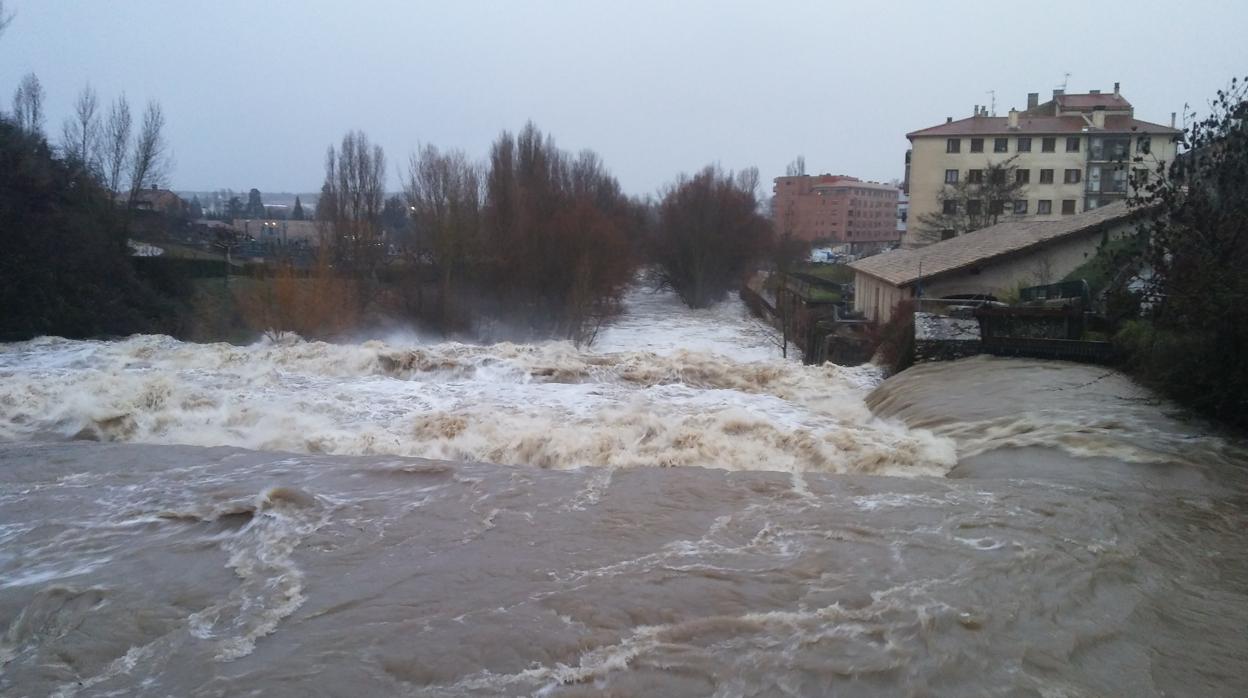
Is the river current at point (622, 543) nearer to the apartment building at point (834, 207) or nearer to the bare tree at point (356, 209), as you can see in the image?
the bare tree at point (356, 209)

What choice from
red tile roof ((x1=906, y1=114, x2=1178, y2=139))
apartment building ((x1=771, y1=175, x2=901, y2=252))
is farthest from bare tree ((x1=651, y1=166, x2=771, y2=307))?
apartment building ((x1=771, y1=175, x2=901, y2=252))

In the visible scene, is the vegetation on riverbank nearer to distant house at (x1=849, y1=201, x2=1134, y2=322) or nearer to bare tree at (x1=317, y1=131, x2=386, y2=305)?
distant house at (x1=849, y1=201, x2=1134, y2=322)

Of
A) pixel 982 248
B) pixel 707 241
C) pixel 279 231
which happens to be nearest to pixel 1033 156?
pixel 707 241

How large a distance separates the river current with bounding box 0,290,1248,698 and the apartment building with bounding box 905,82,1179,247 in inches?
1685

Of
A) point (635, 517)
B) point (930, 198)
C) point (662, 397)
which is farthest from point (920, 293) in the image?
point (930, 198)

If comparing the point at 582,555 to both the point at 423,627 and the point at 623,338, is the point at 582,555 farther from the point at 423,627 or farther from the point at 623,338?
the point at 623,338

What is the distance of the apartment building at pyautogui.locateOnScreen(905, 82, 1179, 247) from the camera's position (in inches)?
2050

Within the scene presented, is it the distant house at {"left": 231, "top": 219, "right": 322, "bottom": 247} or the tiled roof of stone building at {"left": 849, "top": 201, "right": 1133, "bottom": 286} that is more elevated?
the distant house at {"left": 231, "top": 219, "right": 322, "bottom": 247}

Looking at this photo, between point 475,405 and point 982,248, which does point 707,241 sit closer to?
point 982,248

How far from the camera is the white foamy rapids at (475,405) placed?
11.5 meters

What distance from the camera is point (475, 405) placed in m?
14.6

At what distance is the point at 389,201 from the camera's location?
42562 millimetres

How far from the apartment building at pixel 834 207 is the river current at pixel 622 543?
99004 millimetres

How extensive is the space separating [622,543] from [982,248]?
Result: 21.3 m
